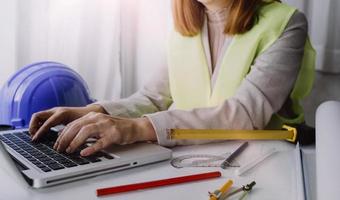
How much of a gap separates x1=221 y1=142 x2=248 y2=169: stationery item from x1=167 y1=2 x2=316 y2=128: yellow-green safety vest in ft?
0.70

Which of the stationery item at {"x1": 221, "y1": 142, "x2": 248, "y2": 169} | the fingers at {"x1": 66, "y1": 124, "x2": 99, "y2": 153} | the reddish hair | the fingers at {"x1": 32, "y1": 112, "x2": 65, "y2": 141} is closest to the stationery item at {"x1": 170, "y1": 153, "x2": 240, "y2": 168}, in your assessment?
the stationery item at {"x1": 221, "y1": 142, "x2": 248, "y2": 169}

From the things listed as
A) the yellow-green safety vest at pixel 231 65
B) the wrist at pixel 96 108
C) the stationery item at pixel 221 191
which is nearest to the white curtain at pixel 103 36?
the yellow-green safety vest at pixel 231 65

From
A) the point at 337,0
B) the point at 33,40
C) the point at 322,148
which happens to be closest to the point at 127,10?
the point at 33,40

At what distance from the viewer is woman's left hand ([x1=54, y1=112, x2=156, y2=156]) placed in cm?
63

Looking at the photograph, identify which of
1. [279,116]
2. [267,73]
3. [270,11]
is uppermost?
[270,11]

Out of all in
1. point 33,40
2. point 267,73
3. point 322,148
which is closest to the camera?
point 322,148

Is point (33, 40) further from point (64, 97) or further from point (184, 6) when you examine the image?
point (184, 6)

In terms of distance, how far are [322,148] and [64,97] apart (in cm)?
65

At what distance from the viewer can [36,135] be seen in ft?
2.34

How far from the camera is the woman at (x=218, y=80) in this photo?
0.72 m

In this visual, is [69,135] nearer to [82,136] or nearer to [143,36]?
[82,136]

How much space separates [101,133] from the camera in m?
0.64

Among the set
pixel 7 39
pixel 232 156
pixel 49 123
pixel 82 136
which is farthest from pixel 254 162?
pixel 7 39

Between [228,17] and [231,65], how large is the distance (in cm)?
12
